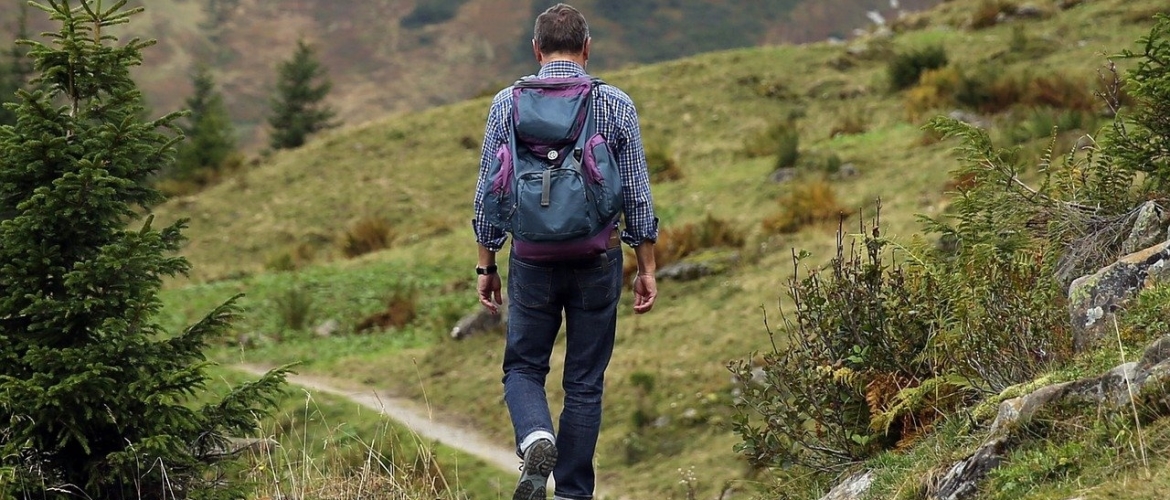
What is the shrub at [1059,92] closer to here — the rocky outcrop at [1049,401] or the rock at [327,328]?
the rock at [327,328]

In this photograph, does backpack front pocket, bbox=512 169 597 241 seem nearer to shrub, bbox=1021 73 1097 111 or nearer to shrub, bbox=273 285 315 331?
shrub, bbox=1021 73 1097 111

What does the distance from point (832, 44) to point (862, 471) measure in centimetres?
2369

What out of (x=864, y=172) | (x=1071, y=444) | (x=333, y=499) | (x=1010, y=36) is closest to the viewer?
(x=1071, y=444)

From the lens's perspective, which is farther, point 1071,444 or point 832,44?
point 832,44

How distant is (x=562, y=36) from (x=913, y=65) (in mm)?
16644

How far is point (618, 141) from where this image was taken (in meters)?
4.30

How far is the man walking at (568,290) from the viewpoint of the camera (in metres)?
4.27

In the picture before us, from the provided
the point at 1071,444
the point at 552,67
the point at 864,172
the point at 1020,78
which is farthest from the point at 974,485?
the point at 1020,78

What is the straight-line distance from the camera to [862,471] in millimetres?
4523

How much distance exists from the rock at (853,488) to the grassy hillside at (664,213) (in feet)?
2.85

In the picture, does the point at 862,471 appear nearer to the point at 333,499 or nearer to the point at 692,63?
the point at 333,499

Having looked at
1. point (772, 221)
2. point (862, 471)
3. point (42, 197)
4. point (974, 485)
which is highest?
point (42, 197)

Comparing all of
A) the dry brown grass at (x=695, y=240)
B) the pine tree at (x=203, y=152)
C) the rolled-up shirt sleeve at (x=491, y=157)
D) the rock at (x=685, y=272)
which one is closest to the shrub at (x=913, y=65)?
the dry brown grass at (x=695, y=240)

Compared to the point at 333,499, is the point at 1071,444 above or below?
above
